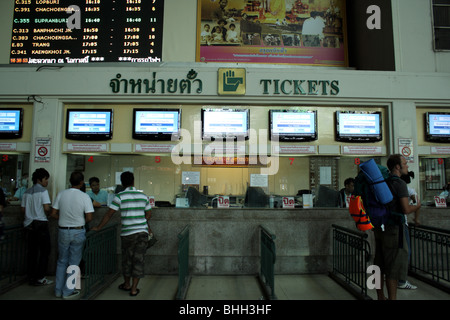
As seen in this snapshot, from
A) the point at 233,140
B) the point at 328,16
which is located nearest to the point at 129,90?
the point at 233,140

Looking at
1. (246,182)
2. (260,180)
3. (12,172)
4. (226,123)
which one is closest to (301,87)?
(226,123)

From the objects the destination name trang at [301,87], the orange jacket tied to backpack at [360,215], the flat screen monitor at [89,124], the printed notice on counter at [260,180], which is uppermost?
the destination name trang at [301,87]

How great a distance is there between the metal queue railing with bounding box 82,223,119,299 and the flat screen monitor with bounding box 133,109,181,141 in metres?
2.10

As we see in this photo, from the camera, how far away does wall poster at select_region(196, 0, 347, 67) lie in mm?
7457

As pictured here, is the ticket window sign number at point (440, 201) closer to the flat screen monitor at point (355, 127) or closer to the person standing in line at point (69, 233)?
the flat screen monitor at point (355, 127)

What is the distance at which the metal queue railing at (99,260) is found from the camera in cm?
448

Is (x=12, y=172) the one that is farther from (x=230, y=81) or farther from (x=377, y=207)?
(x=377, y=207)

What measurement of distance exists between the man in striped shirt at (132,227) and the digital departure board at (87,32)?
12.0 ft

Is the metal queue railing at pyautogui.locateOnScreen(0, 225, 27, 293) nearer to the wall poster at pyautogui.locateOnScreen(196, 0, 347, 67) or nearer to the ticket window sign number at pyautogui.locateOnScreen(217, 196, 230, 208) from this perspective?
the ticket window sign number at pyautogui.locateOnScreen(217, 196, 230, 208)

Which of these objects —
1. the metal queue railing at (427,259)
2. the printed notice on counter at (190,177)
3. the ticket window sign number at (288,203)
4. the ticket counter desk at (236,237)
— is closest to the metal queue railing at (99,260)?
the ticket counter desk at (236,237)

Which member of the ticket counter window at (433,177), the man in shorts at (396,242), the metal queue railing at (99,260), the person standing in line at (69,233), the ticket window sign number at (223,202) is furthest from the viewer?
the ticket counter window at (433,177)

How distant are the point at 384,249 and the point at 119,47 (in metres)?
6.79

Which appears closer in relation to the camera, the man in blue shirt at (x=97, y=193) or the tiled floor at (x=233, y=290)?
the tiled floor at (x=233, y=290)

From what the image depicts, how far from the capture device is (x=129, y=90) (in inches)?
255
